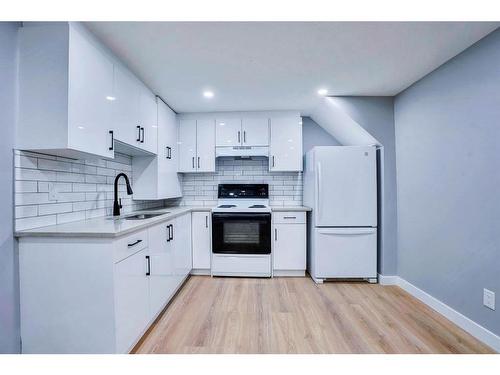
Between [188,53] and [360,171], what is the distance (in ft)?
7.13

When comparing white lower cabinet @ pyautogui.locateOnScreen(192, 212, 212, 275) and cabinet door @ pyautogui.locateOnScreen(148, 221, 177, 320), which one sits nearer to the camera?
cabinet door @ pyautogui.locateOnScreen(148, 221, 177, 320)

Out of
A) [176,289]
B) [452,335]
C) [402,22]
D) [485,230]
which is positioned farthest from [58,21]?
[452,335]

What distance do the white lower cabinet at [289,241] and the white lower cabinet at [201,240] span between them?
33.2 inches

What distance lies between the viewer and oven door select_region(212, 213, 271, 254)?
9.35 feet

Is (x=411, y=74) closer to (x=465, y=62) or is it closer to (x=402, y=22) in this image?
(x=465, y=62)

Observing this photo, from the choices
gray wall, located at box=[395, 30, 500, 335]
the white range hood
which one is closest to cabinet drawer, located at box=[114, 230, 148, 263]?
the white range hood

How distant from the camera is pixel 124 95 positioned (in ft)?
6.46

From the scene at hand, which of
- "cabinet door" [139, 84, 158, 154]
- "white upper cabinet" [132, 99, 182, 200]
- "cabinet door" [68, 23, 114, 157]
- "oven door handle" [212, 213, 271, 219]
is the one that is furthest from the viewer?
"oven door handle" [212, 213, 271, 219]

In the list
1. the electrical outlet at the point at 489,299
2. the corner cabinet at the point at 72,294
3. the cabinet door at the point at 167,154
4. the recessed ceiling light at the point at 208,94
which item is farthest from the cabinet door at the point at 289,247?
the corner cabinet at the point at 72,294

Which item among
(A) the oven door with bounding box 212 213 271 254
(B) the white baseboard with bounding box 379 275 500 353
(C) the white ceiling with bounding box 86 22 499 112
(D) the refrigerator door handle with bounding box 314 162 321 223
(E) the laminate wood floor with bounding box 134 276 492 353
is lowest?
(E) the laminate wood floor with bounding box 134 276 492 353

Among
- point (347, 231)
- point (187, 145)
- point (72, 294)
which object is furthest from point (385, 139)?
point (72, 294)

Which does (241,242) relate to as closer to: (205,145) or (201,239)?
(201,239)

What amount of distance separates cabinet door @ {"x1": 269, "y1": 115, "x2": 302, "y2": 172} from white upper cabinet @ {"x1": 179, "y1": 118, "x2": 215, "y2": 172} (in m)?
0.84

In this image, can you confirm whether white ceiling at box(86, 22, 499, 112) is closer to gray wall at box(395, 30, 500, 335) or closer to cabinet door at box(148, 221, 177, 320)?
gray wall at box(395, 30, 500, 335)
